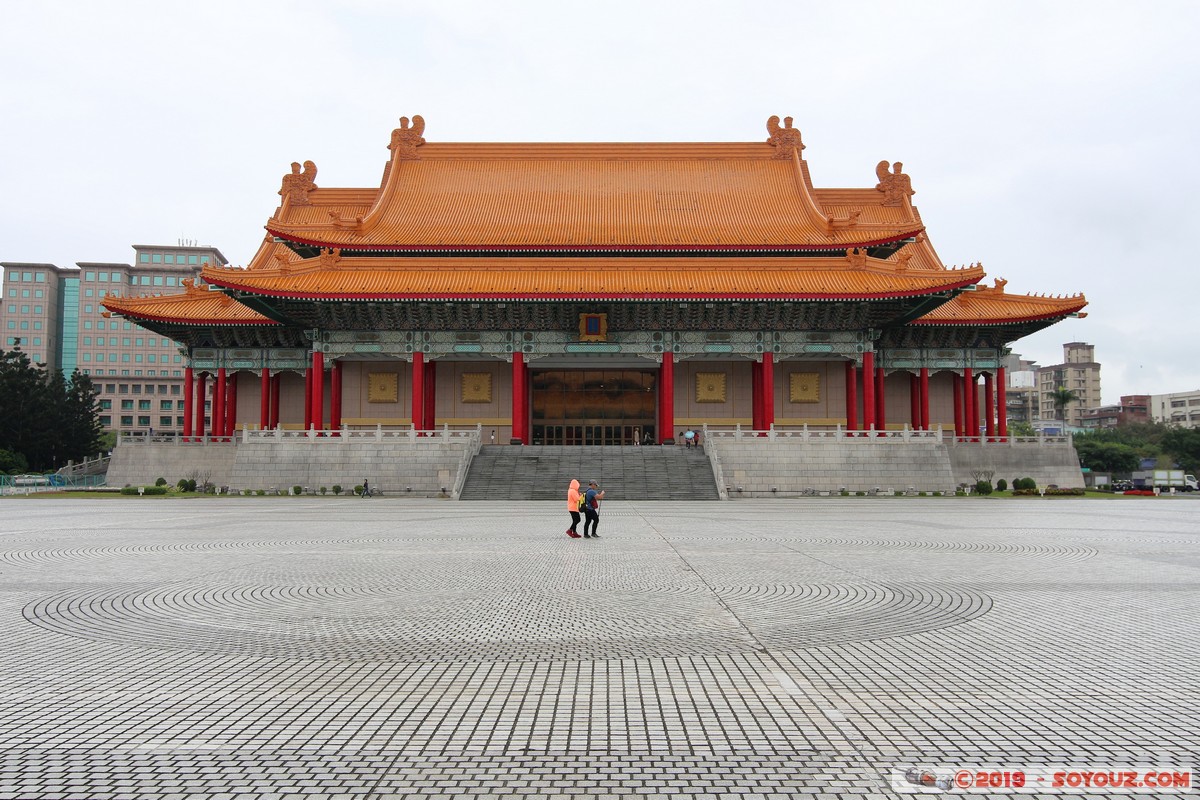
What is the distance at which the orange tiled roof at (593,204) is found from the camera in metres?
40.4

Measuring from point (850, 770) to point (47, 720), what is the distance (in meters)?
4.99

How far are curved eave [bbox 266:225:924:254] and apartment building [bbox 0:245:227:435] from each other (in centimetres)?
7951

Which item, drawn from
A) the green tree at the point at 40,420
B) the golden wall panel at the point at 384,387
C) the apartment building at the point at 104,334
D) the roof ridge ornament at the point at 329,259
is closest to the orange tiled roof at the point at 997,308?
the golden wall panel at the point at 384,387

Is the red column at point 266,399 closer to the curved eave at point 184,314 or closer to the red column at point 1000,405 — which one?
the curved eave at point 184,314

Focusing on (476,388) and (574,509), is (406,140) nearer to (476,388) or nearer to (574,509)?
(476,388)

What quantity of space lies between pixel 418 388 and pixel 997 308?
29.4 metres

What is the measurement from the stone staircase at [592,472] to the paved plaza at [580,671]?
1723 centimetres

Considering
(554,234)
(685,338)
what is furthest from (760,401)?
(554,234)

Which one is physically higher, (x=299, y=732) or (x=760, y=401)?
(x=760, y=401)

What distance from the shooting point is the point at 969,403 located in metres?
41.4

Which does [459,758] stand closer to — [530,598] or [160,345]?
[530,598]

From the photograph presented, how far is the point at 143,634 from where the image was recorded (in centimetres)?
728

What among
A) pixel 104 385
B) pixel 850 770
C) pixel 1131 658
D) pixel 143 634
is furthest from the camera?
pixel 104 385

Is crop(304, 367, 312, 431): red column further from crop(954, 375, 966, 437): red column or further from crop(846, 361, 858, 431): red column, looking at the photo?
crop(954, 375, 966, 437): red column
